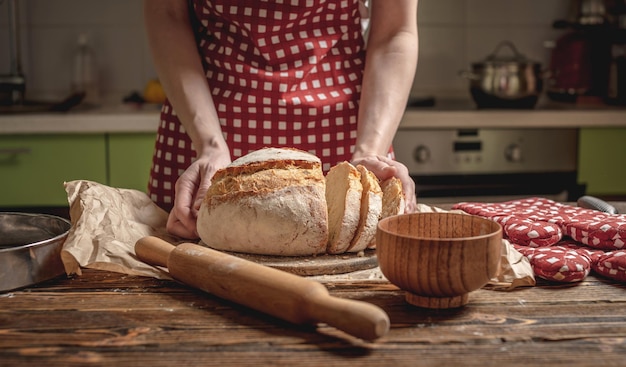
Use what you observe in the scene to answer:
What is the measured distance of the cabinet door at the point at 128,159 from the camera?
2359mm

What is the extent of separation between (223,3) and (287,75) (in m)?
0.19

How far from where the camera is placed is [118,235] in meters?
1.08

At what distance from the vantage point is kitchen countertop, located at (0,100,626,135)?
2.32m

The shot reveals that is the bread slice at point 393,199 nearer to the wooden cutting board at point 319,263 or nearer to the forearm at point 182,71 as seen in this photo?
the wooden cutting board at point 319,263

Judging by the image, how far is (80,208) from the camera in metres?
1.10

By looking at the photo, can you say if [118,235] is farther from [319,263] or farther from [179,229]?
[319,263]

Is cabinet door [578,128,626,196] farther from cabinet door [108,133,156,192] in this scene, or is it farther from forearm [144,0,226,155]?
forearm [144,0,226,155]

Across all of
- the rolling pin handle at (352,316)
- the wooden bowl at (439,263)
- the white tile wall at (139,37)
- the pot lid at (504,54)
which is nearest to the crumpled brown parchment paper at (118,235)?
the wooden bowl at (439,263)

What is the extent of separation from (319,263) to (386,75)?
548 mm

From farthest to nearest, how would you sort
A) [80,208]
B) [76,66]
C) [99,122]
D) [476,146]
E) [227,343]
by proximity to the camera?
[76,66] → [476,146] → [99,122] → [80,208] → [227,343]

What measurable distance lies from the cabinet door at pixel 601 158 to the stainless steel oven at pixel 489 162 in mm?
27

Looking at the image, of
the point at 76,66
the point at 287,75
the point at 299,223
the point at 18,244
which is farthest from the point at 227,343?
the point at 76,66

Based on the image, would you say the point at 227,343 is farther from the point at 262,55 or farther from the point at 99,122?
the point at 99,122

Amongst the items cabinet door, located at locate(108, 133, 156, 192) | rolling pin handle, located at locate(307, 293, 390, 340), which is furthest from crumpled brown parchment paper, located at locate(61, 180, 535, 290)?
cabinet door, located at locate(108, 133, 156, 192)
